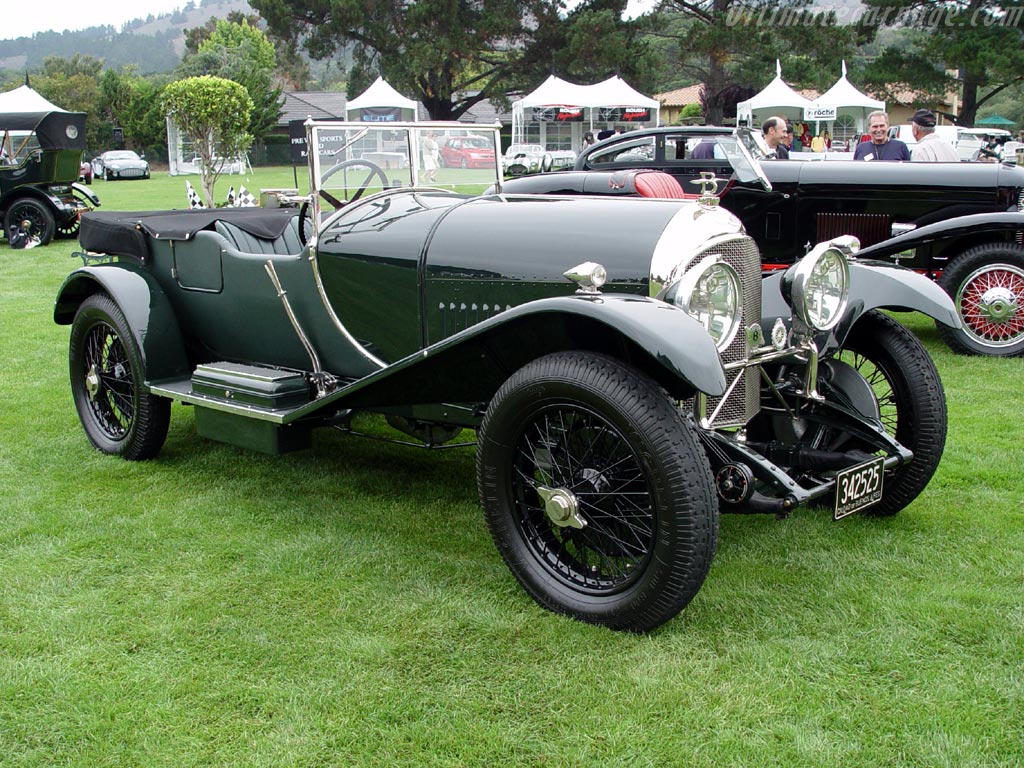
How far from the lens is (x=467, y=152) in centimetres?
464

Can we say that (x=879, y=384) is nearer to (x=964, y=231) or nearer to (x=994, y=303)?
(x=994, y=303)

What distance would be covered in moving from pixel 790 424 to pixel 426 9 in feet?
127

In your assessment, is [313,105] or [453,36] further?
[313,105]

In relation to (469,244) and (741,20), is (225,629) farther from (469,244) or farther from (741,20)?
(741,20)

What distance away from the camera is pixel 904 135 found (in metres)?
32.5

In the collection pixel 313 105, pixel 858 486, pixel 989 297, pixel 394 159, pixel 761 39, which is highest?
pixel 313 105

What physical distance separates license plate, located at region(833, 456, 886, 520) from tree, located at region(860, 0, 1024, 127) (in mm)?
31170

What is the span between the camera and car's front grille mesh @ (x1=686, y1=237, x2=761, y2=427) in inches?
133

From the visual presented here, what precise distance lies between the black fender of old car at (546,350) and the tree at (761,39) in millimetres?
29387

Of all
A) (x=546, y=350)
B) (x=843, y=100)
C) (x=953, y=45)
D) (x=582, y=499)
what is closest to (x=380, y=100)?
(x=843, y=100)

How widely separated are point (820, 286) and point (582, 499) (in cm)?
126

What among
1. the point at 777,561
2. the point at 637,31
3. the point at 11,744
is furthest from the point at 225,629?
the point at 637,31

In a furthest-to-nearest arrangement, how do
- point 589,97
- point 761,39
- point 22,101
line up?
1. point 761,39
2. point 589,97
3. point 22,101

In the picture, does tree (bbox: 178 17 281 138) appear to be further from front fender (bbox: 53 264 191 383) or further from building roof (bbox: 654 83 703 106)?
front fender (bbox: 53 264 191 383)
